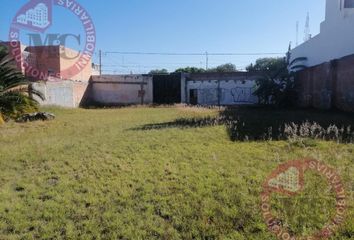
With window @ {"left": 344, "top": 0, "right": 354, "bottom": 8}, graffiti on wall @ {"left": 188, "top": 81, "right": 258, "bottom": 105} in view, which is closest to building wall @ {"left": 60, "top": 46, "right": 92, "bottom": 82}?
graffiti on wall @ {"left": 188, "top": 81, "right": 258, "bottom": 105}

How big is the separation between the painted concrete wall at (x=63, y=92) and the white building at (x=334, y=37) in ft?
51.4

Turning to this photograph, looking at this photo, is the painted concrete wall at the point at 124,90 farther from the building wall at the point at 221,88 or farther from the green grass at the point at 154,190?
the green grass at the point at 154,190

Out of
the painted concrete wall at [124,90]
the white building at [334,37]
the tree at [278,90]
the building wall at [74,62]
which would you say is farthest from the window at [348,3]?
the building wall at [74,62]

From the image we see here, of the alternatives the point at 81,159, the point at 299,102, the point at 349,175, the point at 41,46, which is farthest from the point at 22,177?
the point at 41,46

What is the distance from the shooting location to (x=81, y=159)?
589cm

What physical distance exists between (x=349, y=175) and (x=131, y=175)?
309 centimetres

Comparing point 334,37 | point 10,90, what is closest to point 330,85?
point 334,37

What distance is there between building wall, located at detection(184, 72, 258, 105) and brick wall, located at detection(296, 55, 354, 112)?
292 inches

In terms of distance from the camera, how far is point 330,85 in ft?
48.8

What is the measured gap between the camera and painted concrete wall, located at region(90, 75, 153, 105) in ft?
87.4

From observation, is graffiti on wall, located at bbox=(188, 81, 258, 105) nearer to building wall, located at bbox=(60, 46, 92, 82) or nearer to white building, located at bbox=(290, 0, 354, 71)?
white building, located at bbox=(290, 0, 354, 71)

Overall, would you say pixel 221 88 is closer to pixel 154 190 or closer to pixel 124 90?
pixel 124 90

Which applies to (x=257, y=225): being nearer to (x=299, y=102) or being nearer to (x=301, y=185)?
(x=301, y=185)

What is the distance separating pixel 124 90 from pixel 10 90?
14636mm
